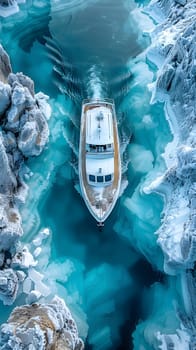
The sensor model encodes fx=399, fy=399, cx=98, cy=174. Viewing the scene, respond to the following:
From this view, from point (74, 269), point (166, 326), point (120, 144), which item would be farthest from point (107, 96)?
point (166, 326)

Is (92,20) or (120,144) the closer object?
(120,144)

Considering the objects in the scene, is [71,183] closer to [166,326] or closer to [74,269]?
[74,269]

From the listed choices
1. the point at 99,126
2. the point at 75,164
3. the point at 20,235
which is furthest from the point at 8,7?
the point at 20,235

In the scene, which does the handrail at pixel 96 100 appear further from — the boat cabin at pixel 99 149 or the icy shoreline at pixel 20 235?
the icy shoreline at pixel 20 235

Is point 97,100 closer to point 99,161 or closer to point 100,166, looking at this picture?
point 99,161

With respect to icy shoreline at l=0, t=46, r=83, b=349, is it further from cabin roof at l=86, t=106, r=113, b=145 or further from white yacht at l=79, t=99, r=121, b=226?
cabin roof at l=86, t=106, r=113, b=145
